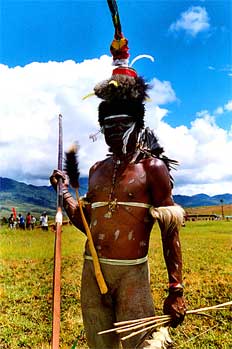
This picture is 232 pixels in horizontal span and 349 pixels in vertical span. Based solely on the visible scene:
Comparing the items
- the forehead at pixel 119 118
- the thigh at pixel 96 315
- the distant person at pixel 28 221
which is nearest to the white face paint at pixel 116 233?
the thigh at pixel 96 315

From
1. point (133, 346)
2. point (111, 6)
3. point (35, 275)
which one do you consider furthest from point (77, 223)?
point (35, 275)

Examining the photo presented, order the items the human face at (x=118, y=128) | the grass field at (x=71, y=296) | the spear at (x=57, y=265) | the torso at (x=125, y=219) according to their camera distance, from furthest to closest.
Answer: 1. the grass field at (x=71, y=296)
2. the human face at (x=118, y=128)
3. the torso at (x=125, y=219)
4. the spear at (x=57, y=265)

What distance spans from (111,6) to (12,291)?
496cm

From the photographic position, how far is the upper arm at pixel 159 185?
2621mm

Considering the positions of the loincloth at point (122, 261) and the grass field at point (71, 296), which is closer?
the loincloth at point (122, 261)

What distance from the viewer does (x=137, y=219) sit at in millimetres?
2607

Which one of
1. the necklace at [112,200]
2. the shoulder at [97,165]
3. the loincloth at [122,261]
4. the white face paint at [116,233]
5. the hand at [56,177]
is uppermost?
the shoulder at [97,165]

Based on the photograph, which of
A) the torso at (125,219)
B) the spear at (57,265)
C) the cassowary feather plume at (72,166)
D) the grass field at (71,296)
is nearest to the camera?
the spear at (57,265)

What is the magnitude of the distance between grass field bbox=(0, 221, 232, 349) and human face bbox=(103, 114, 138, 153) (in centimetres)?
115

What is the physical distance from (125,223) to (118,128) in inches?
21.7

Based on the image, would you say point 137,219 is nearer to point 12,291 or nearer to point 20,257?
point 12,291

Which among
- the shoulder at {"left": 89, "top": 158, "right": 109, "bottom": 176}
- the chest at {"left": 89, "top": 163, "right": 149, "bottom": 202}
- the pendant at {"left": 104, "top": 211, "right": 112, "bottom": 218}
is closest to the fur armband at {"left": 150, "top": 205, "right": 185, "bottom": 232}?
the chest at {"left": 89, "top": 163, "right": 149, "bottom": 202}

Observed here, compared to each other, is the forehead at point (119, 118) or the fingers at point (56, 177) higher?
the forehead at point (119, 118)

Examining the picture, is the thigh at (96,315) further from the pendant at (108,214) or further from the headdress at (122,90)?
the headdress at (122,90)
